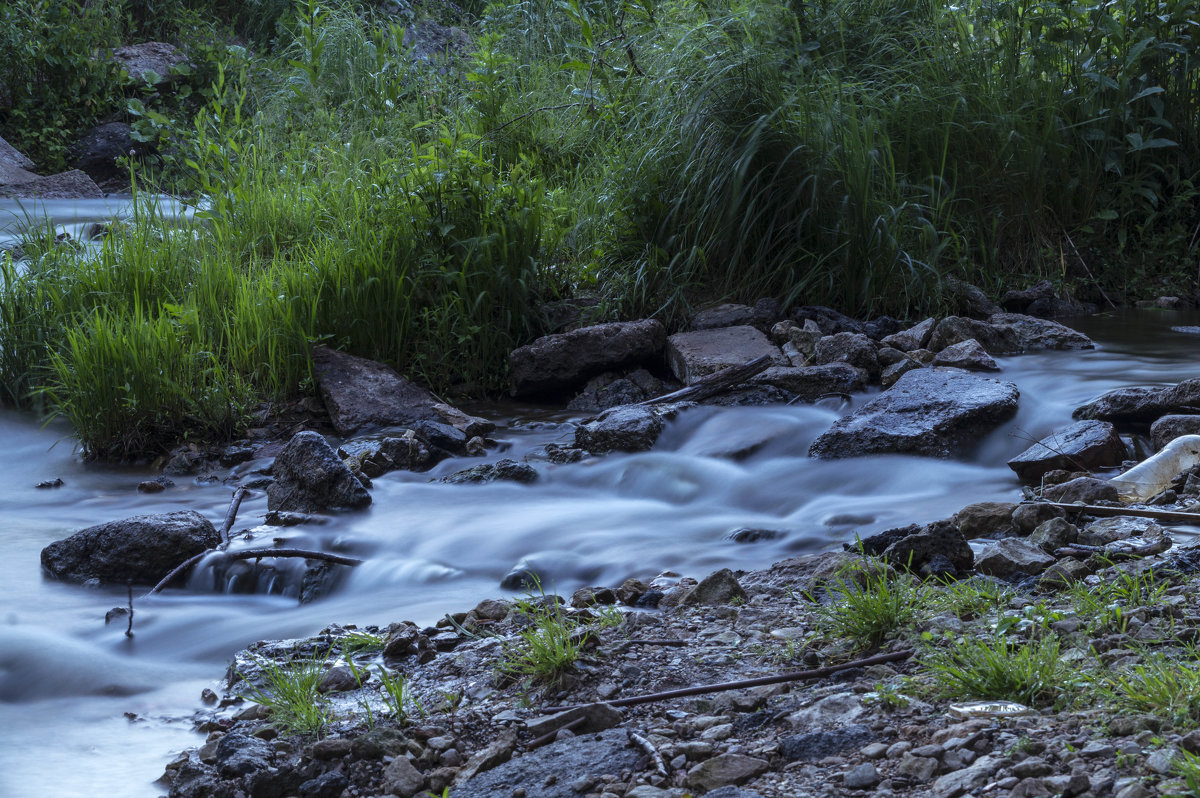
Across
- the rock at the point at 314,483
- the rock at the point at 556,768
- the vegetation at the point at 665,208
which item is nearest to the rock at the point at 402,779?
the rock at the point at 556,768

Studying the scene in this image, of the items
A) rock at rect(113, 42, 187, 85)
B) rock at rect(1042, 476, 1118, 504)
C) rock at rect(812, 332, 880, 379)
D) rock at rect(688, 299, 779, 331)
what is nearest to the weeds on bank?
rock at rect(1042, 476, 1118, 504)

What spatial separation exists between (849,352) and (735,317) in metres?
0.72

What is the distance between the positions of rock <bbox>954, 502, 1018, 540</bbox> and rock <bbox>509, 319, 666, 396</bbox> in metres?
2.60

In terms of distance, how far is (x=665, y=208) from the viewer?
19.5 ft

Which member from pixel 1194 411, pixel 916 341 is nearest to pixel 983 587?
pixel 1194 411

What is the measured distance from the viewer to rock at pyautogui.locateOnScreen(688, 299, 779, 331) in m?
5.57

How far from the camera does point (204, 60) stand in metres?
13.1

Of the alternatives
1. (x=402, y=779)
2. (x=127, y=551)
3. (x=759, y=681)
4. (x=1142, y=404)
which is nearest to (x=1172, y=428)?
(x=1142, y=404)

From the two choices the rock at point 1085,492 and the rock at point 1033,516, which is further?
the rock at point 1085,492

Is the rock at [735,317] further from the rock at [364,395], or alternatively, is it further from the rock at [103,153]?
the rock at [103,153]

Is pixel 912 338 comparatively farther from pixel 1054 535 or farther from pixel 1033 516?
pixel 1054 535

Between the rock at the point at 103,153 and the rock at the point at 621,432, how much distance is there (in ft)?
29.0

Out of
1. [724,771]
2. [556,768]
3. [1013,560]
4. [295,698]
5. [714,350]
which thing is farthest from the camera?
[714,350]

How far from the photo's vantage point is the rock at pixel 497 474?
169 inches
